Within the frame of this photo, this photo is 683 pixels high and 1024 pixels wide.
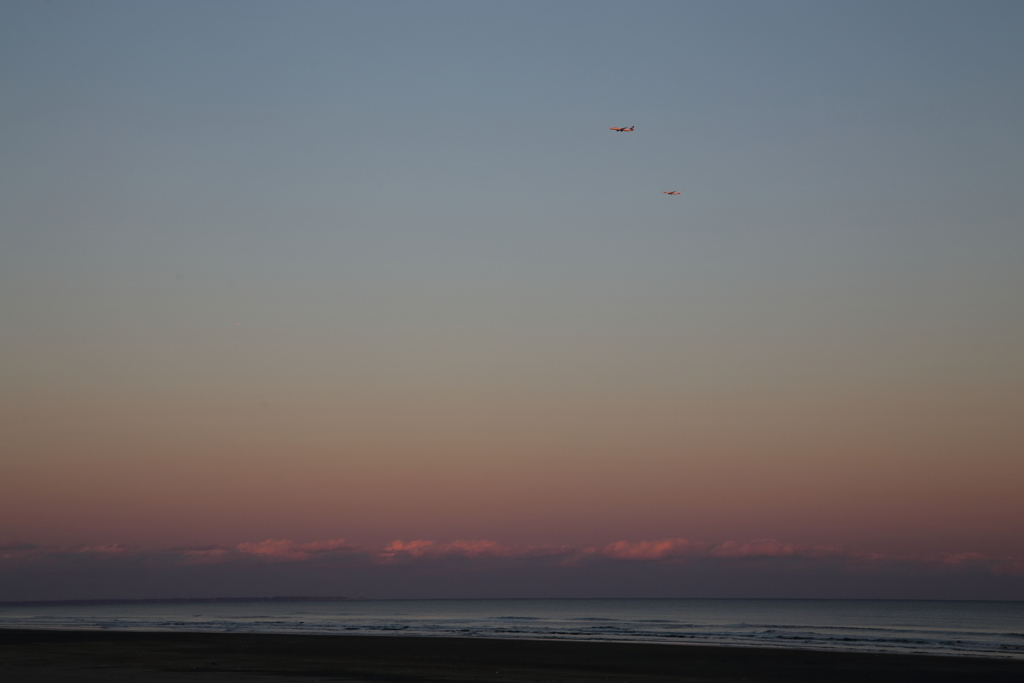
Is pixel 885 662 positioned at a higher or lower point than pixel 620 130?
lower

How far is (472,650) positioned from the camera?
44.0 meters

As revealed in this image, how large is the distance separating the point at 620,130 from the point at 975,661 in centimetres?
2853

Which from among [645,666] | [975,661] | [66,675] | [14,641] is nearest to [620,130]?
[645,666]

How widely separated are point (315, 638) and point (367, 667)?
21548mm

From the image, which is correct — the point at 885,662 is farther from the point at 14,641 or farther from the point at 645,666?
the point at 14,641

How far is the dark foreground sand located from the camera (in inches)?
1201

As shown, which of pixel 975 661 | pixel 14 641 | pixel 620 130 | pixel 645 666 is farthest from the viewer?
pixel 14 641

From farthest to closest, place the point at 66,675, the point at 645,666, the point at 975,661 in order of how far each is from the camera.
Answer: the point at 975,661, the point at 645,666, the point at 66,675

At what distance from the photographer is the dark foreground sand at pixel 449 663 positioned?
30500mm

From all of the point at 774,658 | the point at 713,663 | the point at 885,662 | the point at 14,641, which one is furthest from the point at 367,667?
the point at 14,641

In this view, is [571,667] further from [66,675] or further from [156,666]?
[66,675]

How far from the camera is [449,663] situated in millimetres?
36812

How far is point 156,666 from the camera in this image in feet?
110

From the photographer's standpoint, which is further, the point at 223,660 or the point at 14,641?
the point at 14,641
